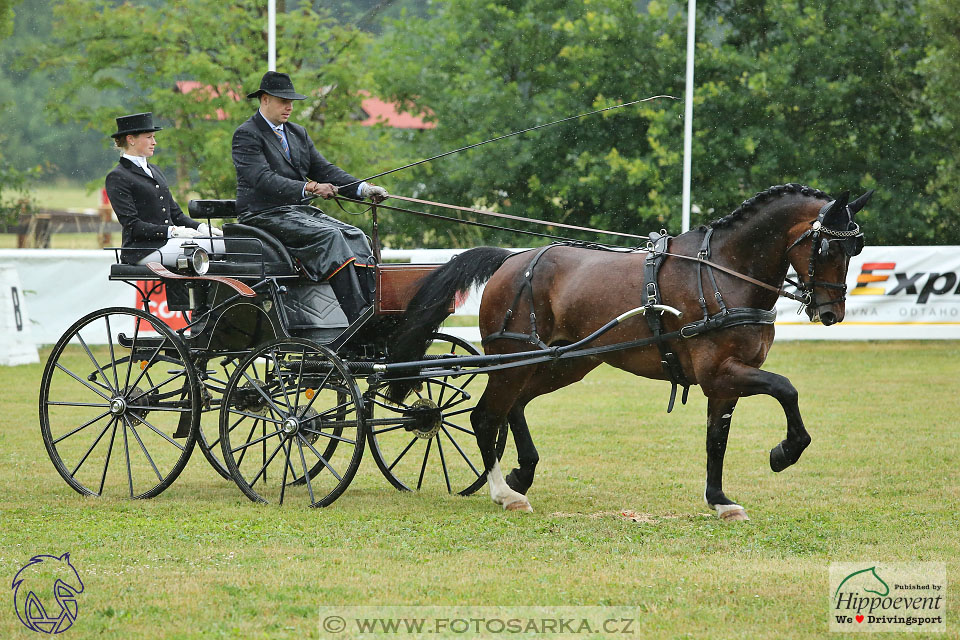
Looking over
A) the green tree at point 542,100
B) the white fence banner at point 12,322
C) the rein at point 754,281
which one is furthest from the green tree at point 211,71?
the rein at point 754,281

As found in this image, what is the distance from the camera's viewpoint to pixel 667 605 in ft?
15.0

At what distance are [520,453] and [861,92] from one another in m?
15.1

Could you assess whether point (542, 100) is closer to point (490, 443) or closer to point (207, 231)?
point (207, 231)

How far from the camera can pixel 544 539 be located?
19.1 ft

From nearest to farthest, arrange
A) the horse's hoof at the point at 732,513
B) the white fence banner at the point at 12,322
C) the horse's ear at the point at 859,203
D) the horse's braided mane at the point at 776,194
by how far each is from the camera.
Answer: the horse's ear at the point at 859,203
the horse's braided mane at the point at 776,194
the horse's hoof at the point at 732,513
the white fence banner at the point at 12,322

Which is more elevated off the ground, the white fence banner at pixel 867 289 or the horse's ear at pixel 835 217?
the horse's ear at pixel 835 217

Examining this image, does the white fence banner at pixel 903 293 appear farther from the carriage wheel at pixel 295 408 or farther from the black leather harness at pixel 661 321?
the carriage wheel at pixel 295 408

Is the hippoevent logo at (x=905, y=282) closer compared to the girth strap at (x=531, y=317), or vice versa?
the girth strap at (x=531, y=317)

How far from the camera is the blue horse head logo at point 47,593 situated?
4.38 metres

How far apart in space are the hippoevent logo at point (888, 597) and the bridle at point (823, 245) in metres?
1.39

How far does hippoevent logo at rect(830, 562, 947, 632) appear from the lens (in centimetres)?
436

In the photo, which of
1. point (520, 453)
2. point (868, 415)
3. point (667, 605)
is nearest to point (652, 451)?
point (520, 453)

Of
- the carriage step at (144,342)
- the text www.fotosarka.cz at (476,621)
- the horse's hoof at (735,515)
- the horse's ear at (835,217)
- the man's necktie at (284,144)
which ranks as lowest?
the horse's hoof at (735,515)

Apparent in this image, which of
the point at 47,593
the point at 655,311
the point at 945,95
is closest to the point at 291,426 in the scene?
the point at 47,593
